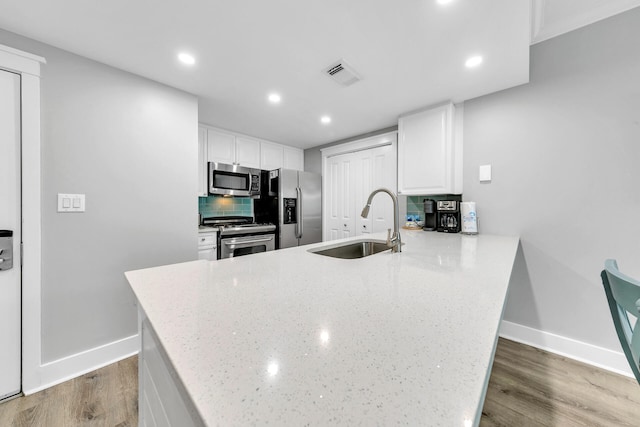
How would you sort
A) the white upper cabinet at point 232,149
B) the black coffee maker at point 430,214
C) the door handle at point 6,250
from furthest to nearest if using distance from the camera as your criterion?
the white upper cabinet at point 232,149 < the black coffee maker at point 430,214 < the door handle at point 6,250

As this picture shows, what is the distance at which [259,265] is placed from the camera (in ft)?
3.48

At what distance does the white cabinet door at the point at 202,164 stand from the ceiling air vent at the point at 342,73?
1811mm

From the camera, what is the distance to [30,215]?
146 centimetres

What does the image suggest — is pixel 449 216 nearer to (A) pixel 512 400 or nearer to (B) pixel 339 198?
(A) pixel 512 400

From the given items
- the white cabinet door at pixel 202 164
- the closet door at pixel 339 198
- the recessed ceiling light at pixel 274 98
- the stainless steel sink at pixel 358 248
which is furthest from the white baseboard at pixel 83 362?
the closet door at pixel 339 198

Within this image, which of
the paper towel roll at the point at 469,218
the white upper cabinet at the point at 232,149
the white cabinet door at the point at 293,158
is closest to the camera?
the paper towel roll at the point at 469,218

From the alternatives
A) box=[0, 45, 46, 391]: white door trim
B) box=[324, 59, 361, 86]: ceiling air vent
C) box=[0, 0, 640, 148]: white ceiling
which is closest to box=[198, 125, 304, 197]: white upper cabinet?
box=[0, 0, 640, 148]: white ceiling

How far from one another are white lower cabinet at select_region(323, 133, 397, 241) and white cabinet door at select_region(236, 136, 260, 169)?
1058 mm

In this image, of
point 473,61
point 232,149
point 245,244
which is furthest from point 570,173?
point 232,149

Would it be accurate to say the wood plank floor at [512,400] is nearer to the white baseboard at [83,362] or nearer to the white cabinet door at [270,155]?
the white baseboard at [83,362]

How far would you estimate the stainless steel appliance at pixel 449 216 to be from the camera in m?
2.24

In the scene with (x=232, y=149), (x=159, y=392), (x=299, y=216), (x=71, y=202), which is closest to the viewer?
(x=159, y=392)

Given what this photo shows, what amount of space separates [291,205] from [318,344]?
118 inches

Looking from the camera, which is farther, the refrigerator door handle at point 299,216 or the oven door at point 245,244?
the refrigerator door handle at point 299,216
